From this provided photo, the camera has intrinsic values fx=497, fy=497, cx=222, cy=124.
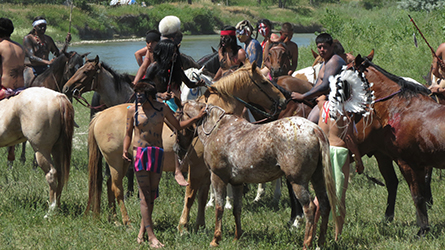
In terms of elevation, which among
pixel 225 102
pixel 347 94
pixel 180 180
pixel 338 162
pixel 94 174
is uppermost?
pixel 347 94

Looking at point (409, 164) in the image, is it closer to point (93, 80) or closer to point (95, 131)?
point (95, 131)

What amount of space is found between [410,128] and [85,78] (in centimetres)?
486

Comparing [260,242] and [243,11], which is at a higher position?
[260,242]

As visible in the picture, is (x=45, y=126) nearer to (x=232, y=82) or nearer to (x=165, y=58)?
(x=165, y=58)

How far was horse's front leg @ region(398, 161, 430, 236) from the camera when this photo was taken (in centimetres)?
578

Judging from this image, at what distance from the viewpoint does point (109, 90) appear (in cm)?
795

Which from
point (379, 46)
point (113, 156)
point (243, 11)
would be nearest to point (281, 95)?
point (113, 156)

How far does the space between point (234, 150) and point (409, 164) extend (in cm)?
229

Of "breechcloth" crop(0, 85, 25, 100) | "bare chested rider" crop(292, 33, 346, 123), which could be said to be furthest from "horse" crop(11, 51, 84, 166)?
"bare chested rider" crop(292, 33, 346, 123)

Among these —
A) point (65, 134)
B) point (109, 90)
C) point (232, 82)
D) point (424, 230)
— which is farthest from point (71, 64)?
point (424, 230)

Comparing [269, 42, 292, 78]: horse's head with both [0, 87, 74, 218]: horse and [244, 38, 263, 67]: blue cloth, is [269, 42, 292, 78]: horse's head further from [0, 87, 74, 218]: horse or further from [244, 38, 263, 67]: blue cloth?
[0, 87, 74, 218]: horse

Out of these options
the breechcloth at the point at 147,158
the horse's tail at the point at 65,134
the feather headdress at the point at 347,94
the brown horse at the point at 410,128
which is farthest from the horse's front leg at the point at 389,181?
the horse's tail at the point at 65,134

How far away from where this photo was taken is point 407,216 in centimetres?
661

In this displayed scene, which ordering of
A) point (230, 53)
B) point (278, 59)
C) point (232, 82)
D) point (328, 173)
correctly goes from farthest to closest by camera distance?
point (278, 59)
point (230, 53)
point (232, 82)
point (328, 173)
